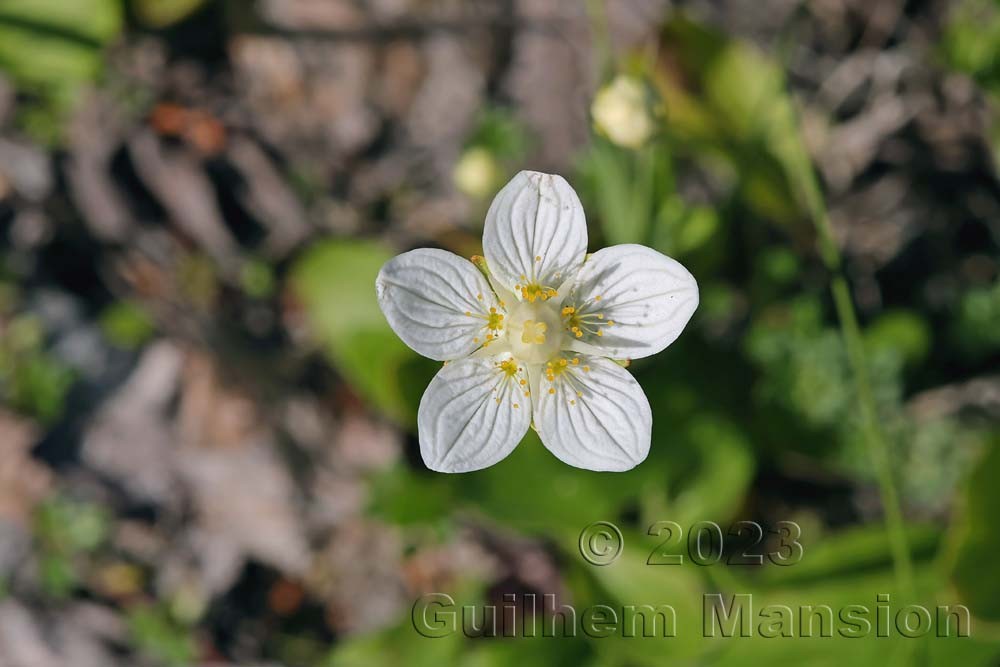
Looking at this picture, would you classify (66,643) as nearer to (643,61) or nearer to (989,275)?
(643,61)

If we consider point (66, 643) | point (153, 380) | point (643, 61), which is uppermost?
point (643, 61)

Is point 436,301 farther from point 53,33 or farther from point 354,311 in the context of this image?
point 53,33

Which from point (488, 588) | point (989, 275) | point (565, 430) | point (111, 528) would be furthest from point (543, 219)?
point (111, 528)

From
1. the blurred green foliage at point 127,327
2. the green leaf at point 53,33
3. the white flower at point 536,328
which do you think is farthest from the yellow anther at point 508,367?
the green leaf at point 53,33

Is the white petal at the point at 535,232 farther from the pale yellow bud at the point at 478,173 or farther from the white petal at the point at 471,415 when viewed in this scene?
the pale yellow bud at the point at 478,173

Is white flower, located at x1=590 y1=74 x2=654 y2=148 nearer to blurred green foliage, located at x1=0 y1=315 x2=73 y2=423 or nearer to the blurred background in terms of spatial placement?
the blurred background

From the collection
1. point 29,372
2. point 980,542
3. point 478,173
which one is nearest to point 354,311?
point 478,173
